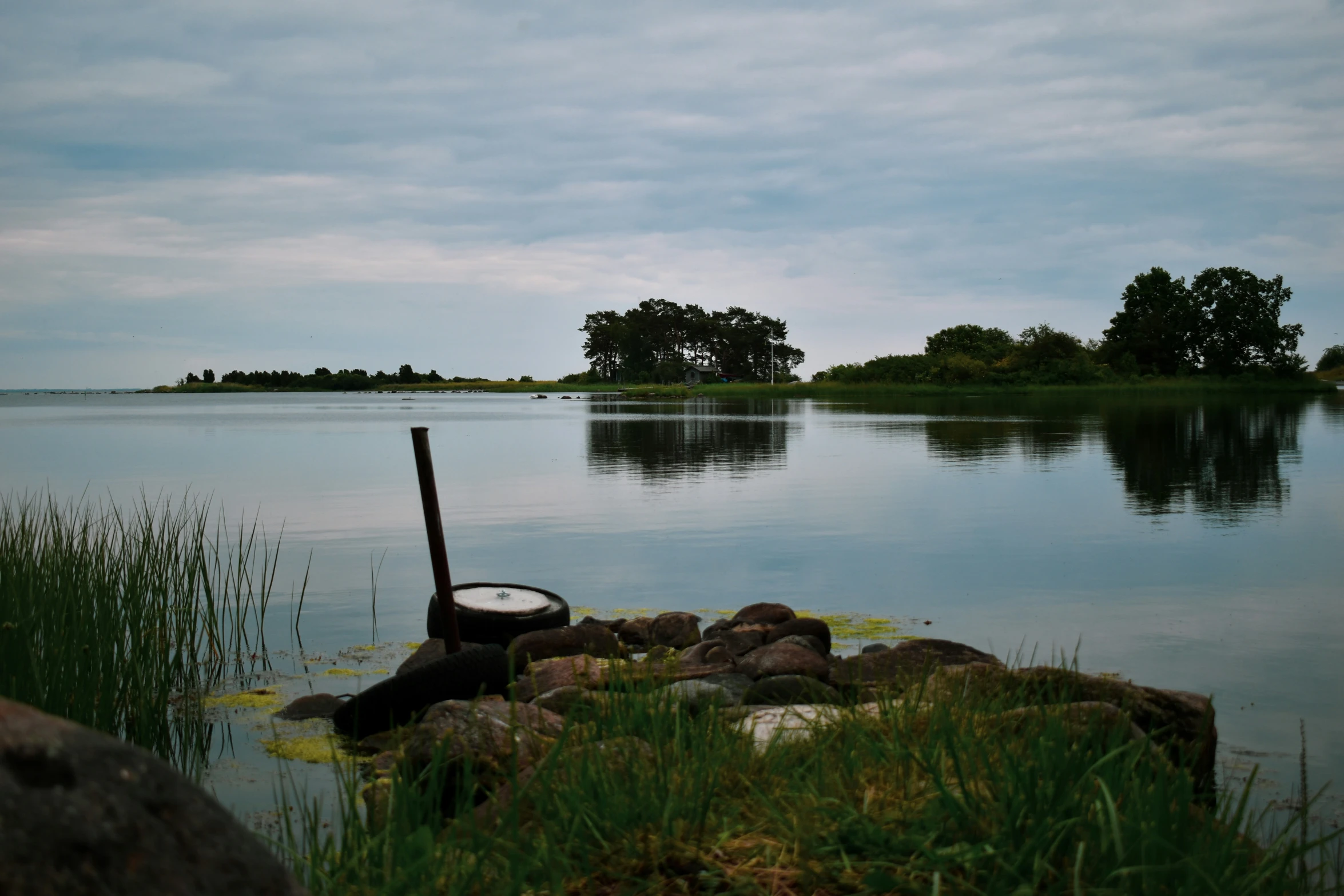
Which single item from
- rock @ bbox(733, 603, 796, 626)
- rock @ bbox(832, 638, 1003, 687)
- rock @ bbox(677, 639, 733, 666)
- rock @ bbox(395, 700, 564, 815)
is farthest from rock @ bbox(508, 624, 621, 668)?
rock @ bbox(395, 700, 564, 815)

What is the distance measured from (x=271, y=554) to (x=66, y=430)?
48436mm

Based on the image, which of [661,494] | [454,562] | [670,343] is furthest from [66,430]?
[670,343]

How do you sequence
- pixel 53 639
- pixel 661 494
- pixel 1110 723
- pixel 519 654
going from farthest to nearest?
pixel 661 494 → pixel 519 654 → pixel 53 639 → pixel 1110 723

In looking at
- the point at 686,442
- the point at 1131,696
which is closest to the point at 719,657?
the point at 1131,696

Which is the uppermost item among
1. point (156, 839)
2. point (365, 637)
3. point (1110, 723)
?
point (156, 839)

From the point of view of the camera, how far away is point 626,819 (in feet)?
13.4

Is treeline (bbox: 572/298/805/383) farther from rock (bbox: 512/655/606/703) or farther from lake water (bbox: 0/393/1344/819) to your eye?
rock (bbox: 512/655/606/703)

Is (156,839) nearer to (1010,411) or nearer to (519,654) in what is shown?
(519,654)

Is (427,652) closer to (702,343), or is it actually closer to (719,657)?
(719,657)

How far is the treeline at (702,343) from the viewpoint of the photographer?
14925 centimetres

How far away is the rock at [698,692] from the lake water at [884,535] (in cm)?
271

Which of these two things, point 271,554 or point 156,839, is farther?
point 271,554

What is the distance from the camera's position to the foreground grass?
3629 mm

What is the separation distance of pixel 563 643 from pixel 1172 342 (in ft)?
343
